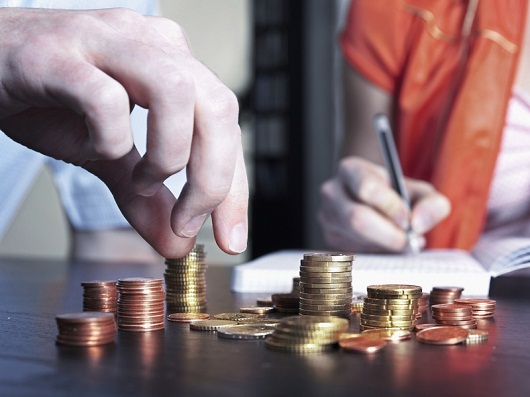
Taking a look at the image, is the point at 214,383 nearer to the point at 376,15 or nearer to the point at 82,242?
the point at 82,242

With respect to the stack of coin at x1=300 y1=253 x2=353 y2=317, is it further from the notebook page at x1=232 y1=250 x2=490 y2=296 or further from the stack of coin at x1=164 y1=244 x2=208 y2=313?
the notebook page at x1=232 y1=250 x2=490 y2=296

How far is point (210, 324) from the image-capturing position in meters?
0.67

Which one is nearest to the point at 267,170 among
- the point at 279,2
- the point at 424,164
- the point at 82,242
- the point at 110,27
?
the point at 279,2

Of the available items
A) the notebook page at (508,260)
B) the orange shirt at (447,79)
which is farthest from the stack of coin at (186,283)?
the orange shirt at (447,79)

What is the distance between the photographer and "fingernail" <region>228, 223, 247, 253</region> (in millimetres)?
752

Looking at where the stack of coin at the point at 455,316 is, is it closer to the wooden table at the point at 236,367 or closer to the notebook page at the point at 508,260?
the wooden table at the point at 236,367

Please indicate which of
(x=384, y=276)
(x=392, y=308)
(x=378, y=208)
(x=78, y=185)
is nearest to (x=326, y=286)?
(x=392, y=308)

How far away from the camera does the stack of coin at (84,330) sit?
0.58 metres

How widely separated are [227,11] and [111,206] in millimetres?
2919

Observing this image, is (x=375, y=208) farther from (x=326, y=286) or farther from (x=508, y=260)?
(x=326, y=286)

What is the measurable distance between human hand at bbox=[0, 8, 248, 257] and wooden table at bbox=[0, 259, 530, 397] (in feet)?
0.40

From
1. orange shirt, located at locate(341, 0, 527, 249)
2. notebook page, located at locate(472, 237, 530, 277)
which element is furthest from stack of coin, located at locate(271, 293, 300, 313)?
orange shirt, located at locate(341, 0, 527, 249)

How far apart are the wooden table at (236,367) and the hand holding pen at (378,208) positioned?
0.91 metres

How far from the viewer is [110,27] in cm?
66
